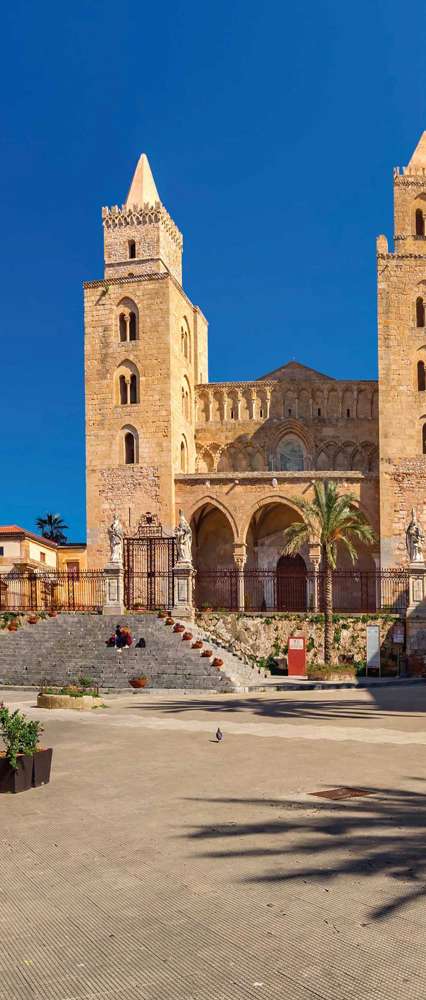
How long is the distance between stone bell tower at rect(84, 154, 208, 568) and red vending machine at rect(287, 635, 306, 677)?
525 inches

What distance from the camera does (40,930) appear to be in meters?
5.90

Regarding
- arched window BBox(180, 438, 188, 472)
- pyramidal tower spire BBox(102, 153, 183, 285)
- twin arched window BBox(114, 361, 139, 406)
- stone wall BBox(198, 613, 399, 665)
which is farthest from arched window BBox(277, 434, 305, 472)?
stone wall BBox(198, 613, 399, 665)

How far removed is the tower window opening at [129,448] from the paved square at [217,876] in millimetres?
→ 31176

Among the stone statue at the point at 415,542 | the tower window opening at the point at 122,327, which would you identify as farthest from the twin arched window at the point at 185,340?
the stone statue at the point at 415,542

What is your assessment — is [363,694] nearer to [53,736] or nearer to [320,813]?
[53,736]

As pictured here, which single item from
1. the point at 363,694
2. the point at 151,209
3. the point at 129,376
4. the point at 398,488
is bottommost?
the point at 363,694

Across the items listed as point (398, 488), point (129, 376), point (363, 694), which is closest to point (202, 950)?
point (363, 694)

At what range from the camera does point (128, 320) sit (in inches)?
1779

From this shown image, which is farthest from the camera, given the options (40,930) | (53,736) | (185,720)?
(185,720)

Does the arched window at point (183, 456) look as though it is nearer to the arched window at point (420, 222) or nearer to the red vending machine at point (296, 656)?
the arched window at point (420, 222)

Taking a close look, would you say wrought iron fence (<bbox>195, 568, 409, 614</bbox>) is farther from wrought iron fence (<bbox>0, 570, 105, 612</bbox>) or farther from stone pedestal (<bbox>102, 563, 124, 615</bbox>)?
stone pedestal (<bbox>102, 563, 124, 615</bbox>)

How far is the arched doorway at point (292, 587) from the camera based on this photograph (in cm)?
4250

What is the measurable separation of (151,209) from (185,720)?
32.9m

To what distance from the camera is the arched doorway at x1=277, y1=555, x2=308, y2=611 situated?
1673 inches
